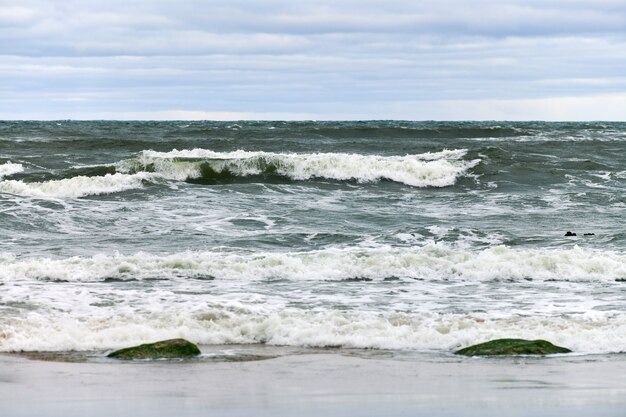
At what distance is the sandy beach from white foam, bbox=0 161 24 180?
1921cm

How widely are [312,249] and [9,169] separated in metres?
14.4

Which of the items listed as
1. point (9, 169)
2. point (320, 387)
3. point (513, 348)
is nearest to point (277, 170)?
point (9, 169)

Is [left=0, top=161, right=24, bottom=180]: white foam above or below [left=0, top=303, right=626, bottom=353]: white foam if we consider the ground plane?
above

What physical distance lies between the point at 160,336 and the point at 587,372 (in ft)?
14.9

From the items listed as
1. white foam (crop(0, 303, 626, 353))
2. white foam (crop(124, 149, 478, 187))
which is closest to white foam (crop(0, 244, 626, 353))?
white foam (crop(0, 303, 626, 353))

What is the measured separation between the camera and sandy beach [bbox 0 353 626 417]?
7.25 m

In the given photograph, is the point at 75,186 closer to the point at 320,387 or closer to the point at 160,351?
the point at 160,351

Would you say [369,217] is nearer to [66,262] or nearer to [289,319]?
[66,262]

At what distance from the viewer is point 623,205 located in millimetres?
23750

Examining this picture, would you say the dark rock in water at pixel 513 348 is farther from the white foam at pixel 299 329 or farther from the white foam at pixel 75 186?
the white foam at pixel 75 186

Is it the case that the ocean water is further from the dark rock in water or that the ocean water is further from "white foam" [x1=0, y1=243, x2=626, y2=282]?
the dark rock in water

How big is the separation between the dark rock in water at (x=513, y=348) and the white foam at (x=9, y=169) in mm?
20400

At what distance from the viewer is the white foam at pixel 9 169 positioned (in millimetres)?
28078

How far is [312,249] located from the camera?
1720cm
